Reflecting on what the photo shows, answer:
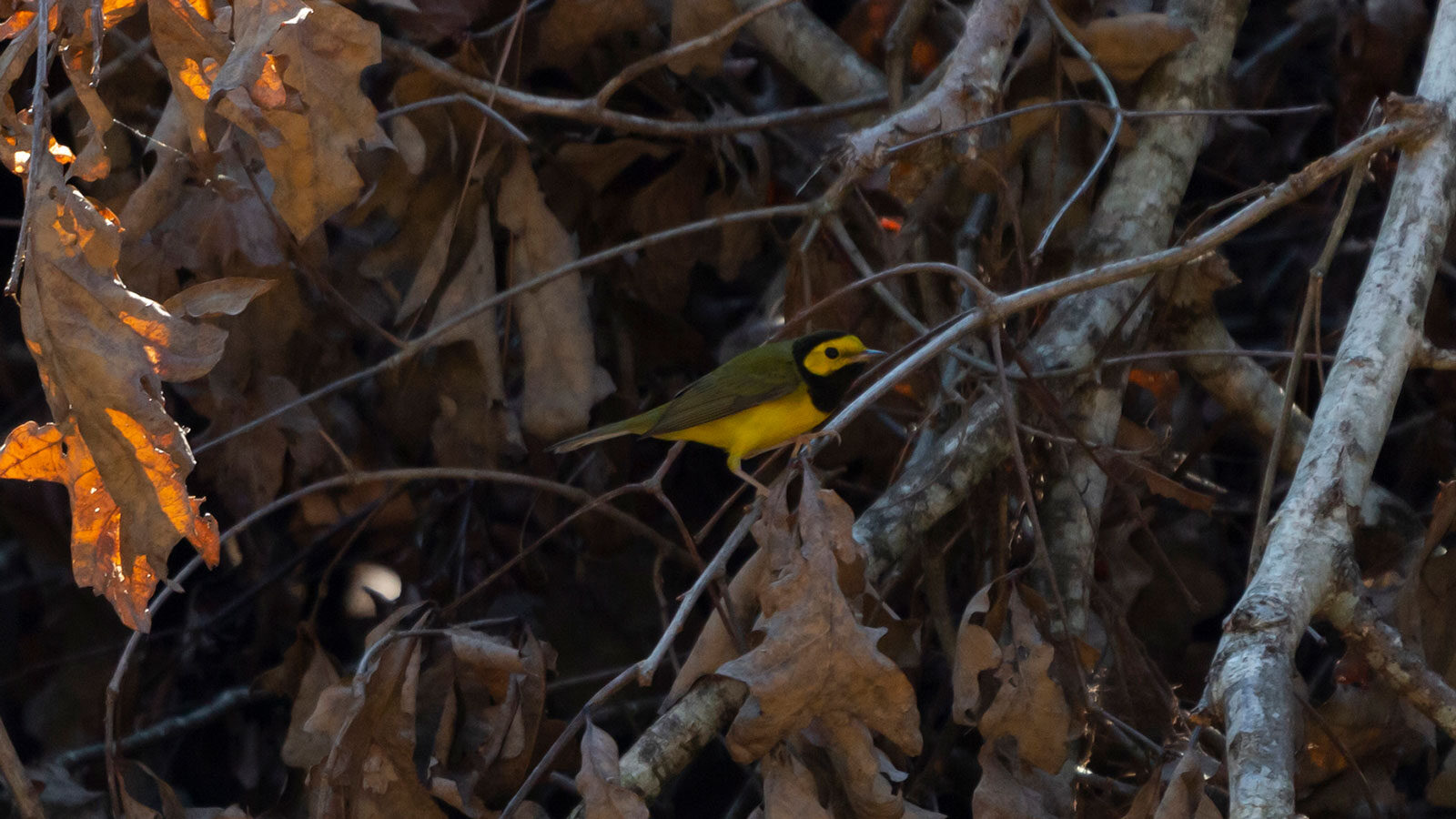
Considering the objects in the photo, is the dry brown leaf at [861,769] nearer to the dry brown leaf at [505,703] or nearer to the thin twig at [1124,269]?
the thin twig at [1124,269]

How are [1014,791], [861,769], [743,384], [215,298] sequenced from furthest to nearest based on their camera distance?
1. [743,384]
2. [1014,791]
3. [861,769]
4. [215,298]

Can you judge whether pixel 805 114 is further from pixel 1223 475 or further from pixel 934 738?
pixel 1223 475

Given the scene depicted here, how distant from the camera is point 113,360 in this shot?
1.80 metres

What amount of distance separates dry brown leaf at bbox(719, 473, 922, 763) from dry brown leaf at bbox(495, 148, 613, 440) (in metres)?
1.29

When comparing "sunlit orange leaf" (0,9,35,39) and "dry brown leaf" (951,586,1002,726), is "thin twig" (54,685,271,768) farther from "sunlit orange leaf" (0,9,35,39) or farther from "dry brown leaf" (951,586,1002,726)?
"dry brown leaf" (951,586,1002,726)

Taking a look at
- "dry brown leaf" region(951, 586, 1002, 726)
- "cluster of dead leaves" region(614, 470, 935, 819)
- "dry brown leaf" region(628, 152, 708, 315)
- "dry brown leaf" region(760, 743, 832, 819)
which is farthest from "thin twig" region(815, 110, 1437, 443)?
"dry brown leaf" region(628, 152, 708, 315)

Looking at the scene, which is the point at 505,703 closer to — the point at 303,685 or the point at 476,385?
the point at 303,685

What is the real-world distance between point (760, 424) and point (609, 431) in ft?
1.47

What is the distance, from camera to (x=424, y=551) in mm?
4203

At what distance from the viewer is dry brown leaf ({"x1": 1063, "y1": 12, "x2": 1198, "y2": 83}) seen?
328 cm

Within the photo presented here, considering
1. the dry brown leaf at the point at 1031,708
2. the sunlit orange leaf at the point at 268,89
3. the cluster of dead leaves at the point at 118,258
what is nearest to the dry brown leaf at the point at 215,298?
the cluster of dead leaves at the point at 118,258

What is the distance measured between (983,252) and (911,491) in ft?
3.01

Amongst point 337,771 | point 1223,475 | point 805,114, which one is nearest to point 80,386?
point 337,771

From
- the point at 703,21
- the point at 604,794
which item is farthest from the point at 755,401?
the point at 604,794
